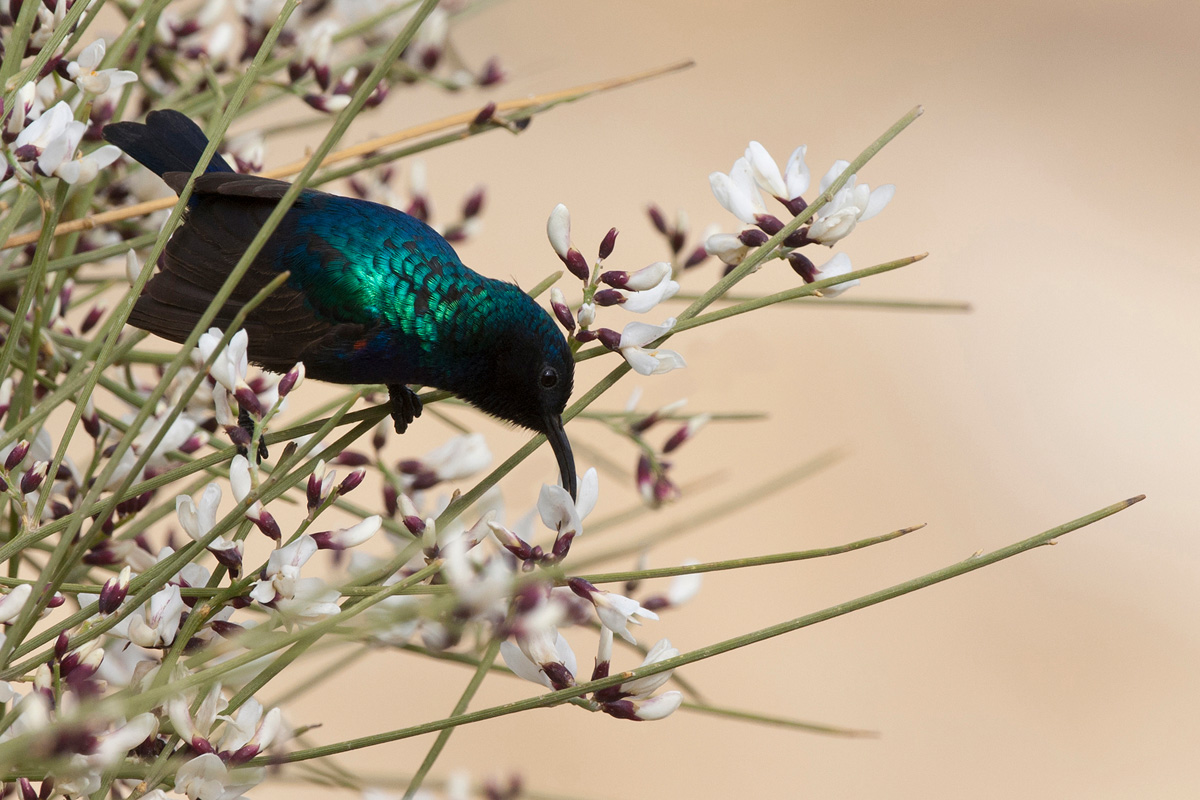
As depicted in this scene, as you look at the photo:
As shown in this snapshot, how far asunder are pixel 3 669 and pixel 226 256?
0.26 m

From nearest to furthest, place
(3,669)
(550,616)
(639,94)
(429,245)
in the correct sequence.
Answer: (550,616)
(3,669)
(429,245)
(639,94)

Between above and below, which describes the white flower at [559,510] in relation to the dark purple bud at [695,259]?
below

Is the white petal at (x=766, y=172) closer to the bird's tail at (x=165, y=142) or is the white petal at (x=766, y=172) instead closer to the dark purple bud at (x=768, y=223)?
the dark purple bud at (x=768, y=223)

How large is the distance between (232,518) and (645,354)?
0.15 m

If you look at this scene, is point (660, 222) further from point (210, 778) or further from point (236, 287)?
point (210, 778)

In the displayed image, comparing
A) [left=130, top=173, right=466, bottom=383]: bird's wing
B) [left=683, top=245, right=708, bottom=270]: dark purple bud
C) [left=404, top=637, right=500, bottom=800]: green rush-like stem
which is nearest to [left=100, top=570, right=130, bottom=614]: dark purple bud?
[left=404, top=637, right=500, bottom=800]: green rush-like stem

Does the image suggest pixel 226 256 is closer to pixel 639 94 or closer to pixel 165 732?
pixel 165 732

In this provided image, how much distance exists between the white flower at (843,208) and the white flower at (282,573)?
0.20m

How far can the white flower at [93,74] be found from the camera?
381mm

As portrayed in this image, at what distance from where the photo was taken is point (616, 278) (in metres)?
0.40

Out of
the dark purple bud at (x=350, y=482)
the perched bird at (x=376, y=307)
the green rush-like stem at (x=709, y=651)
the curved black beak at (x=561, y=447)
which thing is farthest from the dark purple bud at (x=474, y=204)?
the green rush-like stem at (x=709, y=651)

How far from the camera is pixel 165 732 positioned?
1.06 ft

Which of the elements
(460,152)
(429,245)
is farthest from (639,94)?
(429,245)

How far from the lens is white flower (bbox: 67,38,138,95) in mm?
381
